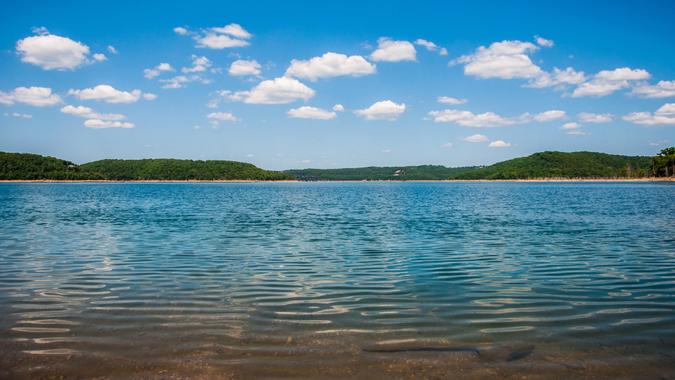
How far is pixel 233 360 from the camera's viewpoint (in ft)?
23.3

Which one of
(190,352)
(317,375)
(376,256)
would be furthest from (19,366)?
(376,256)

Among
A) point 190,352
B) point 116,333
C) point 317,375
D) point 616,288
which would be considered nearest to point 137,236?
point 116,333

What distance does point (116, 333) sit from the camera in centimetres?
834

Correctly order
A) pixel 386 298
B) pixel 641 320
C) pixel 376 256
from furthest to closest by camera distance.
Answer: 1. pixel 376 256
2. pixel 386 298
3. pixel 641 320

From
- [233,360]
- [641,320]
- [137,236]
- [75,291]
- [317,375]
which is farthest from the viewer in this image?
[137,236]

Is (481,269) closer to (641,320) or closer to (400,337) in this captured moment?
(641,320)

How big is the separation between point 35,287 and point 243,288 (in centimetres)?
566

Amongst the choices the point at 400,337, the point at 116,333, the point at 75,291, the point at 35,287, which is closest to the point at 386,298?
the point at 400,337

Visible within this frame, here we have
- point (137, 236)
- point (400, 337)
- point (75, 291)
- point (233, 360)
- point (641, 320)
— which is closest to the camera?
point (233, 360)

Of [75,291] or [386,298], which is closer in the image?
[386,298]

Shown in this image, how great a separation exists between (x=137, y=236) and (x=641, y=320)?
21908 millimetres

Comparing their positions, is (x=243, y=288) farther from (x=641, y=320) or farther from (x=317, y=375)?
(x=641, y=320)

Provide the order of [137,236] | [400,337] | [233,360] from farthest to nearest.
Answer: [137,236] → [400,337] → [233,360]

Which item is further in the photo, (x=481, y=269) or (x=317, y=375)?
(x=481, y=269)
